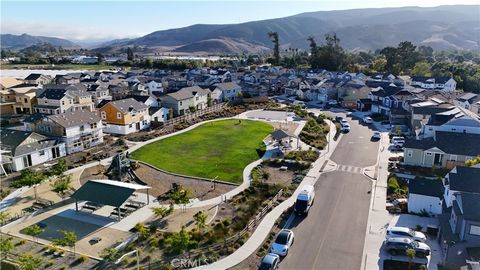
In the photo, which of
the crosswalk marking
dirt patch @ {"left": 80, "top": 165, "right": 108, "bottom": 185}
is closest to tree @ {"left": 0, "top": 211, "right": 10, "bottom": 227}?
dirt patch @ {"left": 80, "top": 165, "right": 108, "bottom": 185}

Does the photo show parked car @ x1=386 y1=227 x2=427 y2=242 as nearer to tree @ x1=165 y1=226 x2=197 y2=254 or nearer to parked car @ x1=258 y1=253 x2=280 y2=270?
parked car @ x1=258 y1=253 x2=280 y2=270

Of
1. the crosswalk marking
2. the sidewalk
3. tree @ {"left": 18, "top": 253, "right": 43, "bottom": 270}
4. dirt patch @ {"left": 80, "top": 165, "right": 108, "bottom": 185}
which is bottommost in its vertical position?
the sidewalk

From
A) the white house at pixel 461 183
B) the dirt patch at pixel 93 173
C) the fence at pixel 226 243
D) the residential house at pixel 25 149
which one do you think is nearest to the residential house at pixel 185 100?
the residential house at pixel 25 149

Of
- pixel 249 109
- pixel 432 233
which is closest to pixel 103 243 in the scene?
pixel 432 233

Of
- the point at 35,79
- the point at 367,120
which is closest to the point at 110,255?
the point at 367,120

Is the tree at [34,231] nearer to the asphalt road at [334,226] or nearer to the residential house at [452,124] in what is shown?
the asphalt road at [334,226]

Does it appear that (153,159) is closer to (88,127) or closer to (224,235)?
(88,127)
